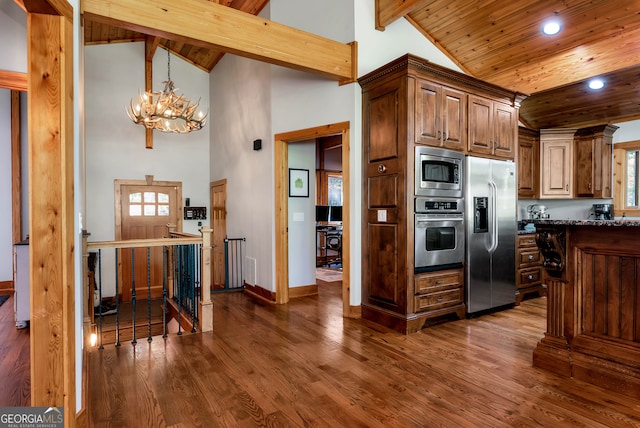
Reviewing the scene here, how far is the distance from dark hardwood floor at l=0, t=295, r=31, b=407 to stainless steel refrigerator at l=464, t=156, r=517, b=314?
152 inches

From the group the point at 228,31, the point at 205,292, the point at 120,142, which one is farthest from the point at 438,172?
the point at 120,142

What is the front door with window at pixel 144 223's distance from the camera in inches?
266

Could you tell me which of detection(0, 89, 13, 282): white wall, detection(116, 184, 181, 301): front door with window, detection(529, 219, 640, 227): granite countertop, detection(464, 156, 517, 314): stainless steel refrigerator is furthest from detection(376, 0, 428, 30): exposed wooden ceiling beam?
detection(0, 89, 13, 282): white wall

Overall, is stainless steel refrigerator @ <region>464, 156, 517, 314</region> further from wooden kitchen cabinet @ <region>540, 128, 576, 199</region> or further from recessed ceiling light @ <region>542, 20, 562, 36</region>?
wooden kitchen cabinet @ <region>540, 128, 576, 199</region>

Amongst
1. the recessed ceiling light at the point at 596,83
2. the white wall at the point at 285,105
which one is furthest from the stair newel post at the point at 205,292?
the recessed ceiling light at the point at 596,83

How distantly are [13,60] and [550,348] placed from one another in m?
5.17

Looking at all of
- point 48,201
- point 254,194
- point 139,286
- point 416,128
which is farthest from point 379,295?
point 139,286

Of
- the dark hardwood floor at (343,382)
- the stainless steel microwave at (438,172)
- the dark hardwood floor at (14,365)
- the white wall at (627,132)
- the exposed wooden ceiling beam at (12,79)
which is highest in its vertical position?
the exposed wooden ceiling beam at (12,79)

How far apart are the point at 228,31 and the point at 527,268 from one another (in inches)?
177

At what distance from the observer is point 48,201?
1.59 metres

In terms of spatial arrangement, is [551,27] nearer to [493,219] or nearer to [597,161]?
[493,219]

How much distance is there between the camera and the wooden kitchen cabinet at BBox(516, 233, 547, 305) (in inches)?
180

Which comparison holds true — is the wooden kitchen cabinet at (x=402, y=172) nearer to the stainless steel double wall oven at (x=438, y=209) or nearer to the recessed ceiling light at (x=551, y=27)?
the stainless steel double wall oven at (x=438, y=209)

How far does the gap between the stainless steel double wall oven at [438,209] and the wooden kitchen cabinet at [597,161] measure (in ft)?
9.37
